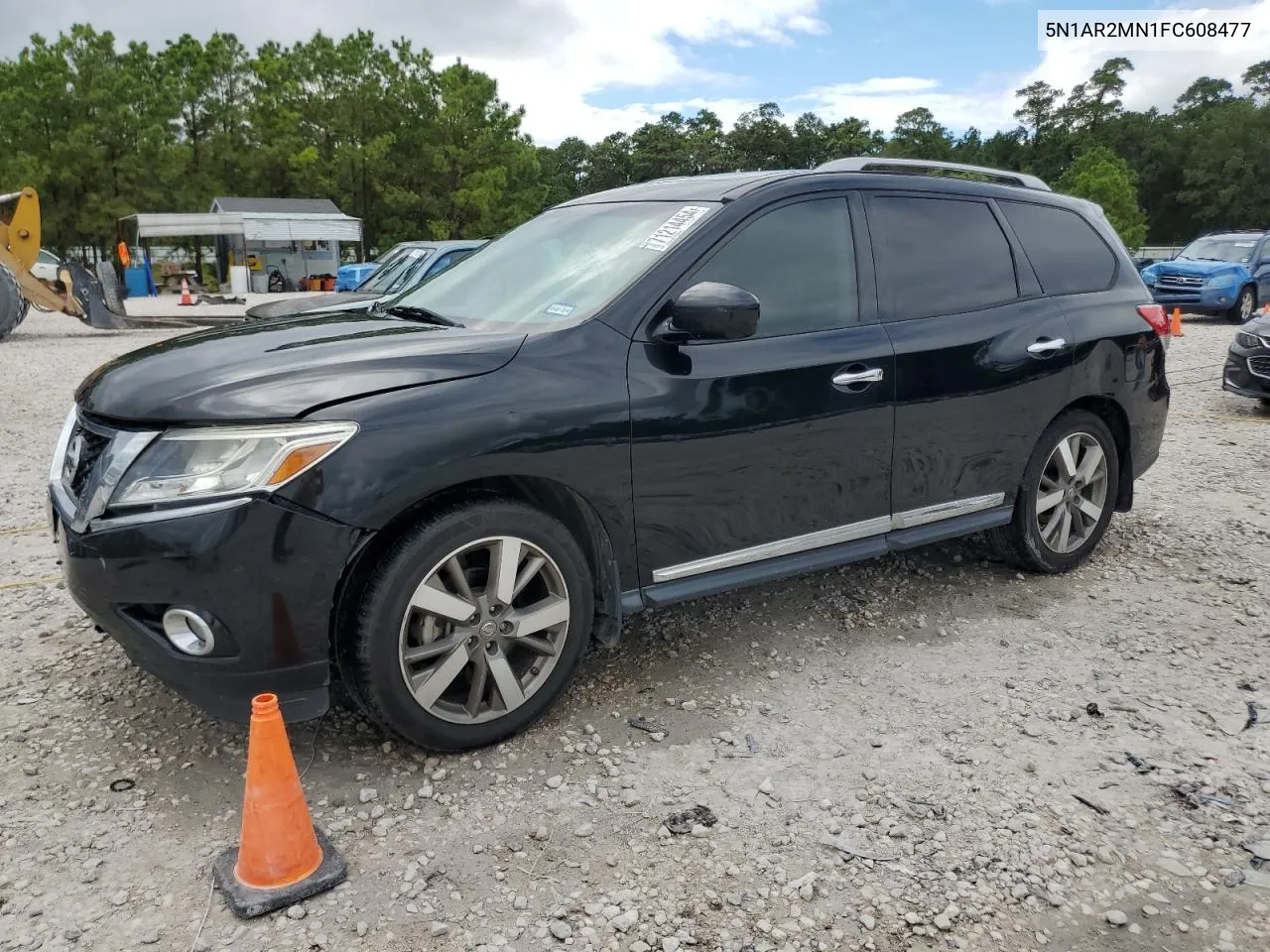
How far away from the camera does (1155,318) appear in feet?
16.2

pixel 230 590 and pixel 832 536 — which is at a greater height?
pixel 230 590

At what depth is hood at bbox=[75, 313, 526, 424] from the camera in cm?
280

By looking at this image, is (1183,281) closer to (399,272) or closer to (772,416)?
(399,272)

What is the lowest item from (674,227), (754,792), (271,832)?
(754,792)

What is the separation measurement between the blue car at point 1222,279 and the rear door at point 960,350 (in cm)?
1573

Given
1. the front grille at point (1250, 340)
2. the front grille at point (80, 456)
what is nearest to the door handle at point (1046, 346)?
the front grille at point (80, 456)

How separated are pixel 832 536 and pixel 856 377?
624 millimetres

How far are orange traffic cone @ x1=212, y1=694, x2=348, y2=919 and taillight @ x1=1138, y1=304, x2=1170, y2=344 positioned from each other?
4.41 m

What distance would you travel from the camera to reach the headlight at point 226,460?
2.71 m

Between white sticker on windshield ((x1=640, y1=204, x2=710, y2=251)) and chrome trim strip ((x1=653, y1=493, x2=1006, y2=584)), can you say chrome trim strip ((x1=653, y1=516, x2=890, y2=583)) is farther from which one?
white sticker on windshield ((x1=640, y1=204, x2=710, y2=251))

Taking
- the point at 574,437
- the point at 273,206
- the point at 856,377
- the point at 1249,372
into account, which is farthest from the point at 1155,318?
the point at 273,206

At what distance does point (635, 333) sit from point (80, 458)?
70.5 inches

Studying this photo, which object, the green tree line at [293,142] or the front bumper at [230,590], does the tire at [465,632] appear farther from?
the green tree line at [293,142]

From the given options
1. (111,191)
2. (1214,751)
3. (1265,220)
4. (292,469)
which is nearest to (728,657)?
(1214,751)
